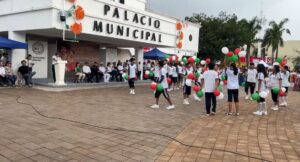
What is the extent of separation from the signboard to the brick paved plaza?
7.99m

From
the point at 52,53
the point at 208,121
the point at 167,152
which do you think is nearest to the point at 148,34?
the point at 52,53

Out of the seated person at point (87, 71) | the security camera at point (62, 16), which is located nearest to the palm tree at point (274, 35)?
the seated person at point (87, 71)

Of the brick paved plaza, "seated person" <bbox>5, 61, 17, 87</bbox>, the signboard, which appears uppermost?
the signboard

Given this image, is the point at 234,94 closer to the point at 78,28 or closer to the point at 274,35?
the point at 78,28

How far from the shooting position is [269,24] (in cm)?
4950

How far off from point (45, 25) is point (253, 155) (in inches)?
434

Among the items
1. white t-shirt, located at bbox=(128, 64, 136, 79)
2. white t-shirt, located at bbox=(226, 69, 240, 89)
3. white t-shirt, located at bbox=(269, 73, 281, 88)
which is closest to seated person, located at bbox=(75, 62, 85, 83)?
white t-shirt, located at bbox=(128, 64, 136, 79)

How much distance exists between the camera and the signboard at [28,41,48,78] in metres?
17.0

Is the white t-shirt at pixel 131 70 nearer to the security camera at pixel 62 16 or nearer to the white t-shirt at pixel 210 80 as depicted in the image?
the security camera at pixel 62 16

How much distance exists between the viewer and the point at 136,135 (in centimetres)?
614

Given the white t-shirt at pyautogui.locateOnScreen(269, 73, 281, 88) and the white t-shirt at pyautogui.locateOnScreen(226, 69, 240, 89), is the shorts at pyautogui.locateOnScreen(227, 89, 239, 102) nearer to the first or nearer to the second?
the white t-shirt at pyautogui.locateOnScreen(226, 69, 240, 89)

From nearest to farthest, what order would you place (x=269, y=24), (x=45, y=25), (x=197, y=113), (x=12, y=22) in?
(x=197, y=113) < (x=45, y=25) < (x=12, y=22) < (x=269, y=24)

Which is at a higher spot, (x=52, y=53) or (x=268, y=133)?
(x=52, y=53)

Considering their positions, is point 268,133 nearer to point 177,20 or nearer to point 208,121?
point 208,121
